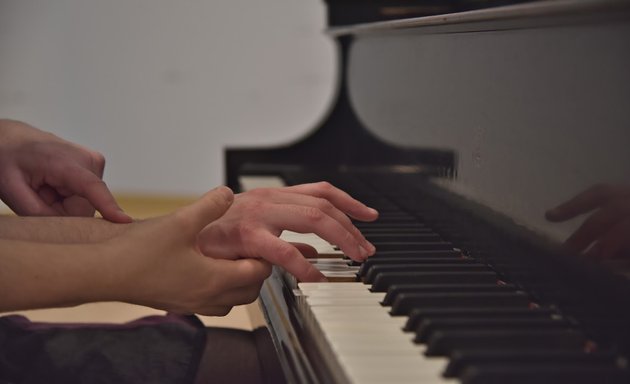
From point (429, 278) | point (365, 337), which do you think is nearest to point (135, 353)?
point (429, 278)

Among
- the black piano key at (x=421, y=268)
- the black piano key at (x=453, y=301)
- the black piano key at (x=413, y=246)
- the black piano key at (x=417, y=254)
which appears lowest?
the black piano key at (x=413, y=246)

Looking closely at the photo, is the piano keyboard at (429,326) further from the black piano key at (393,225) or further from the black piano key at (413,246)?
the black piano key at (393,225)

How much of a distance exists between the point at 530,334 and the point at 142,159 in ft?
18.2

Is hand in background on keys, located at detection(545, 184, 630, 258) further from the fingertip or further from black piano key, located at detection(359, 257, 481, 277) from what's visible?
the fingertip

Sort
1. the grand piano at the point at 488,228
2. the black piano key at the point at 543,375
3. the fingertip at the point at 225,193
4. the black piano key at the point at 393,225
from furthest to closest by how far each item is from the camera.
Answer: the black piano key at the point at 393,225, the fingertip at the point at 225,193, the grand piano at the point at 488,228, the black piano key at the point at 543,375

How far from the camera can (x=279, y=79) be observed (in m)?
6.24

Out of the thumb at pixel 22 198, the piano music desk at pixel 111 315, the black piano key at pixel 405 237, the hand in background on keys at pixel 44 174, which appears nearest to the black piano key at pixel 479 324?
the black piano key at pixel 405 237

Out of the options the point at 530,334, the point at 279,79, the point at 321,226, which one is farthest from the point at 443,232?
the point at 279,79

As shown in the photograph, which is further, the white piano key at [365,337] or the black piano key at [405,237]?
Answer: the black piano key at [405,237]

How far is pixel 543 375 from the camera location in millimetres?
875

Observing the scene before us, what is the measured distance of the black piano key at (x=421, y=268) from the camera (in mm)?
1311

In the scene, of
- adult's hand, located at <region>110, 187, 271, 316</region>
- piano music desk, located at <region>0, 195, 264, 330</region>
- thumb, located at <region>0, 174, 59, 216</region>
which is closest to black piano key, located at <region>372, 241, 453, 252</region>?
adult's hand, located at <region>110, 187, 271, 316</region>

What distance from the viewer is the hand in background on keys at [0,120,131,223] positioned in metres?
1.68

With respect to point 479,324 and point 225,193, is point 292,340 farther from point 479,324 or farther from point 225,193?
point 479,324
